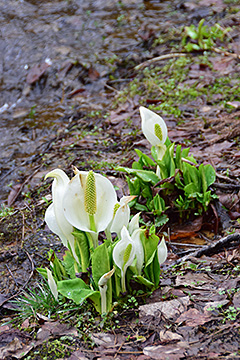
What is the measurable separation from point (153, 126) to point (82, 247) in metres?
1.05

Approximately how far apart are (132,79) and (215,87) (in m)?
1.33

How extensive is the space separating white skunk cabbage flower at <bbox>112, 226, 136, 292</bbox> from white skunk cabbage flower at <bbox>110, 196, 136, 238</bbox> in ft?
0.44

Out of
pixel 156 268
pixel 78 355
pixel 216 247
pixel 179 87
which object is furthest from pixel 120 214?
pixel 179 87

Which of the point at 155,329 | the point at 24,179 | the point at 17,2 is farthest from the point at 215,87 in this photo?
the point at 17,2

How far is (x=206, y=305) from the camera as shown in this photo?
2.01 m

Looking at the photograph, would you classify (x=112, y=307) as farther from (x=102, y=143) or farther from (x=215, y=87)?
(x=215, y=87)

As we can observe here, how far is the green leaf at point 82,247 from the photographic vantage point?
2101 mm

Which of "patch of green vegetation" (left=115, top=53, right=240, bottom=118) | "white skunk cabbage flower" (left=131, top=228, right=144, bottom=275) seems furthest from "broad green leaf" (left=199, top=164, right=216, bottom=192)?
"patch of green vegetation" (left=115, top=53, right=240, bottom=118)

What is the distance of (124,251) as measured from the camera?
1962 millimetres

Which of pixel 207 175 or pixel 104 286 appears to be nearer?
pixel 104 286

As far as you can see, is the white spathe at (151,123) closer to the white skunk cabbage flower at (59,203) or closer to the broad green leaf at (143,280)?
the white skunk cabbage flower at (59,203)

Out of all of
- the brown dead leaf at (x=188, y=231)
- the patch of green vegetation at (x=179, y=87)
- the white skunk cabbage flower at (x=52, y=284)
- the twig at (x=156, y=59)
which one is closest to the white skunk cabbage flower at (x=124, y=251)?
the white skunk cabbage flower at (x=52, y=284)

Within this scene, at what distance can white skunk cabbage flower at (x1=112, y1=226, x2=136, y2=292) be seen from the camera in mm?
1939

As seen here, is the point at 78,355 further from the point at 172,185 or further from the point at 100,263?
the point at 172,185
